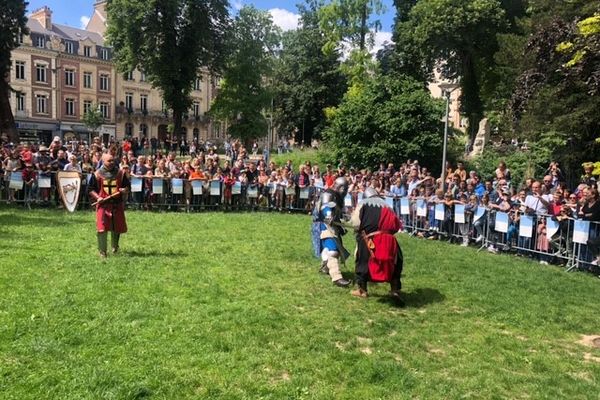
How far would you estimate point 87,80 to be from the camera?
69.6 metres

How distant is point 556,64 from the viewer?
16078mm

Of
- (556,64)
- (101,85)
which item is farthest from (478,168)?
(101,85)

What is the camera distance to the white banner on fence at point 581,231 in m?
12.3

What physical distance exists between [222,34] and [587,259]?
39.8m

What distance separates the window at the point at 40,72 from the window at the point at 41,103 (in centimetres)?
187

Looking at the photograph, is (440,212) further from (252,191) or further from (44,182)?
(44,182)

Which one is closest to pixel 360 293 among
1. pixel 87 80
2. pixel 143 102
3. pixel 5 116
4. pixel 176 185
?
pixel 176 185

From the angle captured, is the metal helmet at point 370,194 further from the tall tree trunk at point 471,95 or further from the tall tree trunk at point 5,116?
the tall tree trunk at point 471,95

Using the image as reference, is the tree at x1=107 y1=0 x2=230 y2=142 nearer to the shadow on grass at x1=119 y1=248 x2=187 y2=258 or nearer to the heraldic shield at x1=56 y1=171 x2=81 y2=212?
the heraldic shield at x1=56 y1=171 x2=81 y2=212

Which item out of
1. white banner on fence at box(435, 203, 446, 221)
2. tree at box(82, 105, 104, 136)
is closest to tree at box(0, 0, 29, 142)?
tree at box(82, 105, 104, 136)

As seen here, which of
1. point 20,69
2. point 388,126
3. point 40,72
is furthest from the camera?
point 40,72

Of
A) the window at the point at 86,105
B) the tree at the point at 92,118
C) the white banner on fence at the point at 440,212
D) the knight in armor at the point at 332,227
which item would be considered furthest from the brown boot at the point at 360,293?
the window at the point at 86,105

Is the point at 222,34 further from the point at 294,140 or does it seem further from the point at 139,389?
the point at 139,389

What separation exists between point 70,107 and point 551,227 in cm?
6516
